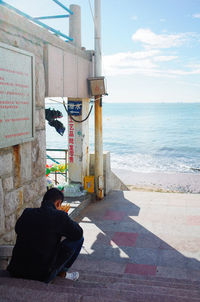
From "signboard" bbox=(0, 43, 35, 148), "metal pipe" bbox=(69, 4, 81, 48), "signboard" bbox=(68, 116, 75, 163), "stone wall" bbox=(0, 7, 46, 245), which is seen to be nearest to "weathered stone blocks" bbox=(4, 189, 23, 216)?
"stone wall" bbox=(0, 7, 46, 245)

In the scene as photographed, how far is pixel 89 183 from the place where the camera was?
10.2 m

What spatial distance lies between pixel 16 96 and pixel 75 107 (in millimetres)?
5317

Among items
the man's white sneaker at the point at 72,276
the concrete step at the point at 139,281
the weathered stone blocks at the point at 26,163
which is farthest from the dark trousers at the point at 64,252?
the weathered stone blocks at the point at 26,163

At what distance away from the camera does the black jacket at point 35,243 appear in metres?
3.41

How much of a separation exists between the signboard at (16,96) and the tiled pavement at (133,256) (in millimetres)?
1933

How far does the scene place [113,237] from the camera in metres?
7.25

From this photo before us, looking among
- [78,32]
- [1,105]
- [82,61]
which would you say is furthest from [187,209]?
[1,105]

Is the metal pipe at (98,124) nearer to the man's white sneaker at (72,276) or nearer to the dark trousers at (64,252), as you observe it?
the man's white sneaker at (72,276)

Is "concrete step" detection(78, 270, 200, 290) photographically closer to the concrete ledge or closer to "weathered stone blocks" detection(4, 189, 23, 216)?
"weathered stone blocks" detection(4, 189, 23, 216)

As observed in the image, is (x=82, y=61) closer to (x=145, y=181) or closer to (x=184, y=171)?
(x=145, y=181)

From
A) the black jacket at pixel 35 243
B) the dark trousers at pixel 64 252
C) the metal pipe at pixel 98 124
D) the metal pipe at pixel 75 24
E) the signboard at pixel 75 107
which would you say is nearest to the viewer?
the black jacket at pixel 35 243

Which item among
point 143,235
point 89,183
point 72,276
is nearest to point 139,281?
point 72,276

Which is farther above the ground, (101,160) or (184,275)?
(101,160)

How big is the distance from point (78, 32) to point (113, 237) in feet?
17.6
